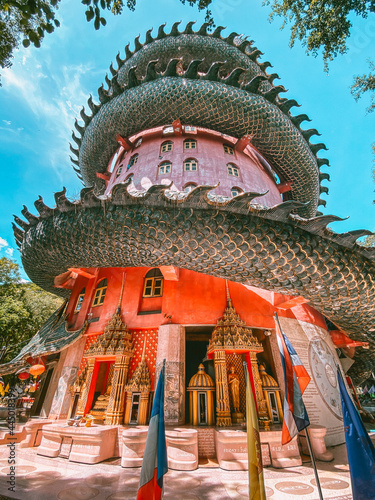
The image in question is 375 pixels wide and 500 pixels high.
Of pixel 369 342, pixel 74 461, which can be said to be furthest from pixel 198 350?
pixel 369 342

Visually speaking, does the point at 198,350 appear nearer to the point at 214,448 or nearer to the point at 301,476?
the point at 214,448

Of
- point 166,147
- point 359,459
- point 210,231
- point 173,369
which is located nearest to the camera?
point 359,459

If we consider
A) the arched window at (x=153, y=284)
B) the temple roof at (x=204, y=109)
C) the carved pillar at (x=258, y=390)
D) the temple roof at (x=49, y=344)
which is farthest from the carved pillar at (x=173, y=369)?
the temple roof at (x=204, y=109)

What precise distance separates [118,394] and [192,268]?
4.81 metres

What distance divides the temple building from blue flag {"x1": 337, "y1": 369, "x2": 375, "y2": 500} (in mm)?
3771

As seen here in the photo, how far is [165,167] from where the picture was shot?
10.7m

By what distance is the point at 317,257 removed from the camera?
5984 mm

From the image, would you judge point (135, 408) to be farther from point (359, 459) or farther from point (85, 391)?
point (359, 459)

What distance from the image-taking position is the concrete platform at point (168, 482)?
13.9 ft

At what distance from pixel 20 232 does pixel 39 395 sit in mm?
8009

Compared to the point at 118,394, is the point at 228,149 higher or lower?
higher

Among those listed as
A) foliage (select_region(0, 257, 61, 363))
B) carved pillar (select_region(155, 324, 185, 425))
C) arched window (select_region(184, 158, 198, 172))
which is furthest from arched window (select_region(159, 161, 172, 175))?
foliage (select_region(0, 257, 61, 363))

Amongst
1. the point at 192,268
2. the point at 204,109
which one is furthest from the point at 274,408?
the point at 204,109

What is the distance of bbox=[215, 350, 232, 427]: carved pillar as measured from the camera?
278 inches
